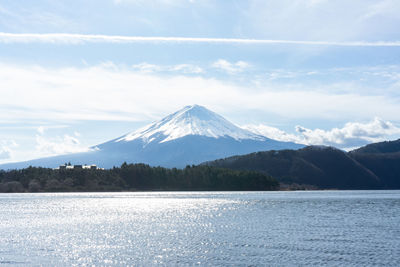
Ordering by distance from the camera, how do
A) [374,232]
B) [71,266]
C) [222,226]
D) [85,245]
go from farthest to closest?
[222,226] → [374,232] → [85,245] → [71,266]

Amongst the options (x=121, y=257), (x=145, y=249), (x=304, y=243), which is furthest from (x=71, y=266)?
(x=304, y=243)

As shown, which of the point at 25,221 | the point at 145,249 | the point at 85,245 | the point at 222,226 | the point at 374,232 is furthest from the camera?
the point at 25,221

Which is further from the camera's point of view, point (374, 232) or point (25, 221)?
point (25, 221)

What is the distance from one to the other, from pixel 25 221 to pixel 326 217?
250ft

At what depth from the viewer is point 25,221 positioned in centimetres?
12225

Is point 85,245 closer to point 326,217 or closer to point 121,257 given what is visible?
point 121,257

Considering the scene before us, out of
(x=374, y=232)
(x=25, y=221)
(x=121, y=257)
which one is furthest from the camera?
(x=25, y=221)

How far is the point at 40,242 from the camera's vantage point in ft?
266

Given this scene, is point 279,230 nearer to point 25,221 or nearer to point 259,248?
point 259,248

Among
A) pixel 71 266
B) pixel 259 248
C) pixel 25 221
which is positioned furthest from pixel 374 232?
pixel 25 221

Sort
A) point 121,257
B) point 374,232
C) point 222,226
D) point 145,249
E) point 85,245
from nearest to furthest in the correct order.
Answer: point 121,257 → point 145,249 → point 85,245 → point 374,232 → point 222,226

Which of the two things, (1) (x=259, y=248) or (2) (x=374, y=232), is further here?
(2) (x=374, y=232)

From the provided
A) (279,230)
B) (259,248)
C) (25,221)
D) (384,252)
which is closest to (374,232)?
(279,230)

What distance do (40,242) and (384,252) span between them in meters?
53.8
